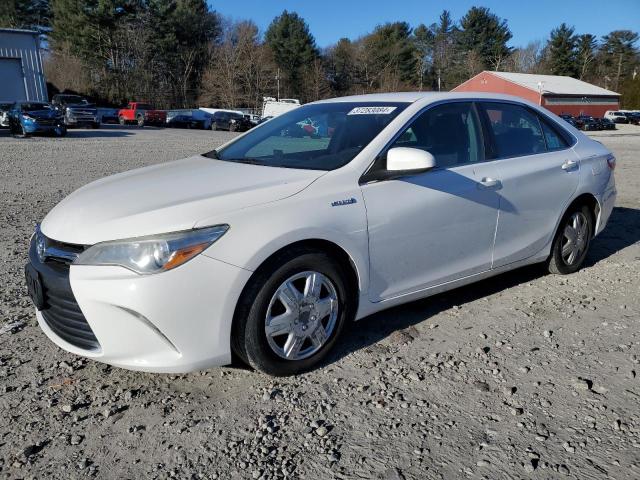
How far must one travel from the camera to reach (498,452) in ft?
8.15

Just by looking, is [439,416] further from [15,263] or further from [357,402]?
[15,263]

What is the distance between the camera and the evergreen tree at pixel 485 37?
87000 mm

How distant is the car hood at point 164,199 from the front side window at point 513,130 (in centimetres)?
166

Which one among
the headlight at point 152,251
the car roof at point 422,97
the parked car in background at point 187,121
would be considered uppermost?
the car roof at point 422,97

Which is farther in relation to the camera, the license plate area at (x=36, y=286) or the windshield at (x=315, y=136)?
the windshield at (x=315, y=136)

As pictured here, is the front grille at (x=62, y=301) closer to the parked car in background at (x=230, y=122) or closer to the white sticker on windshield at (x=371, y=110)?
the white sticker on windshield at (x=371, y=110)

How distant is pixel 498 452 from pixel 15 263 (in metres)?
4.50

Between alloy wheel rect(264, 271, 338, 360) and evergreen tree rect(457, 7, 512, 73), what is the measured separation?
3593 inches

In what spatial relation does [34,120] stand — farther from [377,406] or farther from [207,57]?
[207,57]

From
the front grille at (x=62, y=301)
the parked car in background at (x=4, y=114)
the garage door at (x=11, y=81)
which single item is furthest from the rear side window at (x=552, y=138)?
the garage door at (x=11, y=81)

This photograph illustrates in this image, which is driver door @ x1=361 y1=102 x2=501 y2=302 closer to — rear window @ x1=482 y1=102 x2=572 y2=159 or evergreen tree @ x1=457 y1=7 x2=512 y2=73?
rear window @ x1=482 y1=102 x2=572 y2=159

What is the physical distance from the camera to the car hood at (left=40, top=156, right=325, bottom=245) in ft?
8.92

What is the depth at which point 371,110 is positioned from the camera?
12.5 ft

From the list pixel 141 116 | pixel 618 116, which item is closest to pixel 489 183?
pixel 141 116
